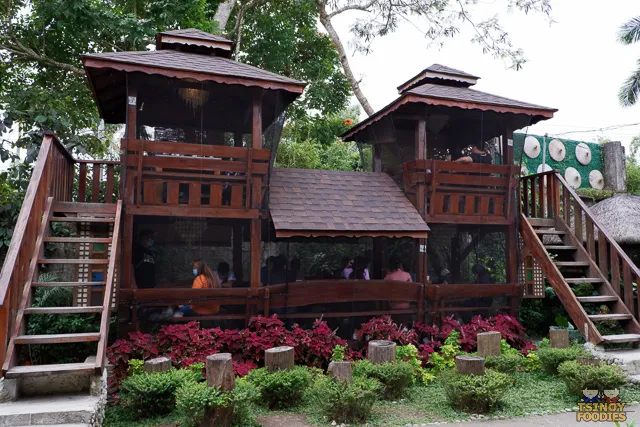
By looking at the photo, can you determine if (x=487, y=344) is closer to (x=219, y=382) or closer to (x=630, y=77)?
(x=219, y=382)

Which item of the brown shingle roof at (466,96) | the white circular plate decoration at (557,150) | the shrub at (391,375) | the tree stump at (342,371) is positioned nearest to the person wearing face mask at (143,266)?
the tree stump at (342,371)

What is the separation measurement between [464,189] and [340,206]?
2.40 metres

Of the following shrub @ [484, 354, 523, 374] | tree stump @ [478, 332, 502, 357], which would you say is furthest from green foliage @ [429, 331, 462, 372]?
shrub @ [484, 354, 523, 374]

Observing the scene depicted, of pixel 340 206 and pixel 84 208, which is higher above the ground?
pixel 340 206

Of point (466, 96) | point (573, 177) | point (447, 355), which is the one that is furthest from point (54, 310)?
point (573, 177)

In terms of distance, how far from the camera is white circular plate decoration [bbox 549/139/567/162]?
1572cm

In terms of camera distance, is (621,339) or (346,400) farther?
(621,339)

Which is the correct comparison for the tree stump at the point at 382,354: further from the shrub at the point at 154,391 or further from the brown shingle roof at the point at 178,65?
the brown shingle roof at the point at 178,65

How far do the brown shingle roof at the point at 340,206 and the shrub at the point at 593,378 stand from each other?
3208mm

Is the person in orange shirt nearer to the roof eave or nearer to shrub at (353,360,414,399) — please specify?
shrub at (353,360,414,399)

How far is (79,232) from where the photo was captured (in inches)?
299

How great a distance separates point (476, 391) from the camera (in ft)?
18.9

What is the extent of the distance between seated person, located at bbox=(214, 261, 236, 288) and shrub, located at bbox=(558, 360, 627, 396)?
5.18 meters

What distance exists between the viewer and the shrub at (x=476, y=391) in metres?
5.78
